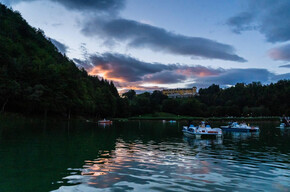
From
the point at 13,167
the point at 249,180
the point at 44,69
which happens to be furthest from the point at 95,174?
the point at 44,69

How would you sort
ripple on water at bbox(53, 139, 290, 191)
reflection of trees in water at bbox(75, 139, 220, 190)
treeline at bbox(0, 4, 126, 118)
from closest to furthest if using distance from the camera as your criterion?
ripple on water at bbox(53, 139, 290, 191)
reflection of trees in water at bbox(75, 139, 220, 190)
treeline at bbox(0, 4, 126, 118)

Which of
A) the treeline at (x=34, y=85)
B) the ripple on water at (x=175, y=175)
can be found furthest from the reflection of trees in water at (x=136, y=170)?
the treeline at (x=34, y=85)

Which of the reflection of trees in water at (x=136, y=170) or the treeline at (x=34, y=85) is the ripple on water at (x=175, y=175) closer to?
the reflection of trees in water at (x=136, y=170)

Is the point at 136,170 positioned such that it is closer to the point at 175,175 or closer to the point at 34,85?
the point at 175,175

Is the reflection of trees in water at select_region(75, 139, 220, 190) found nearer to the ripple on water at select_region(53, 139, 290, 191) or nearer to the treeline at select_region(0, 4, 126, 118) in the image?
the ripple on water at select_region(53, 139, 290, 191)

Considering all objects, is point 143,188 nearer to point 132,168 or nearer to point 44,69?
point 132,168

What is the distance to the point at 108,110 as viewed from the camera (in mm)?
160500

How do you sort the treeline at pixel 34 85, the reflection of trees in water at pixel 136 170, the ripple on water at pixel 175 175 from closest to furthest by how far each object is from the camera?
the ripple on water at pixel 175 175
the reflection of trees in water at pixel 136 170
the treeline at pixel 34 85

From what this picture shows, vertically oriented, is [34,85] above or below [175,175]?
above

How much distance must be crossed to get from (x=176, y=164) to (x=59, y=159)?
9599mm

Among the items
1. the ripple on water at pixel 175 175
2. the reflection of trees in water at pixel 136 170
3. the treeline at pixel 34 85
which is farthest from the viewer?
the treeline at pixel 34 85

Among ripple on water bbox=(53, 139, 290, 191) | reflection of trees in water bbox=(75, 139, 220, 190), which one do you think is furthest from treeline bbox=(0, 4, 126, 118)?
ripple on water bbox=(53, 139, 290, 191)

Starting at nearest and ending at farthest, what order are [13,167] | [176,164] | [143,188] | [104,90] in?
[143,188] < [13,167] < [176,164] < [104,90]

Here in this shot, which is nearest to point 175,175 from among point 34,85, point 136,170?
point 136,170
